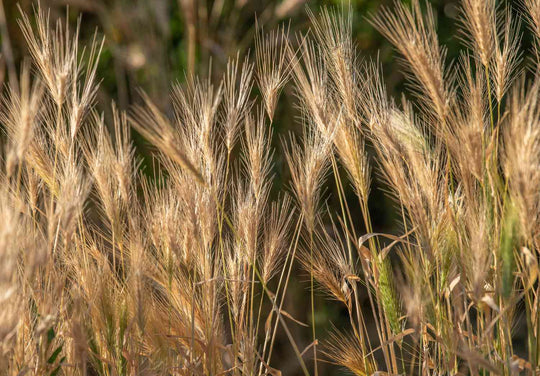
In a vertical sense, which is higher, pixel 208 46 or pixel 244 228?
pixel 208 46

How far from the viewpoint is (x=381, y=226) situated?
2.16 metres

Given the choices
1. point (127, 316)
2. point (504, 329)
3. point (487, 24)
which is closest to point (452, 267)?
point (504, 329)

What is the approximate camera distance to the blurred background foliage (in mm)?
1767

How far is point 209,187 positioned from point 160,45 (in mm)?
952

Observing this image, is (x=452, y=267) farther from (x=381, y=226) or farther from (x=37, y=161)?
(x=381, y=226)

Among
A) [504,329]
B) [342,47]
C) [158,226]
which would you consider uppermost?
[342,47]

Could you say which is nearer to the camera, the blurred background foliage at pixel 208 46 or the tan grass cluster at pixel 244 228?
the tan grass cluster at pixel 244 228

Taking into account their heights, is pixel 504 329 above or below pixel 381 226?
above

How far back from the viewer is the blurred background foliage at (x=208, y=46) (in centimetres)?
177

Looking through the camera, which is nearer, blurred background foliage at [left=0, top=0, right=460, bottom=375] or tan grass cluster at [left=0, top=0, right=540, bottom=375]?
tan grass cluster at [left=0, top=0, right=540, bottom=375]

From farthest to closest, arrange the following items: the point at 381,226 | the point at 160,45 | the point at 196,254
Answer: the point at 381,226 < the point at 160,45 < the point at 196,254

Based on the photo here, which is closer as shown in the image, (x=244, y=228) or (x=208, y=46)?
(x=244, y=228)

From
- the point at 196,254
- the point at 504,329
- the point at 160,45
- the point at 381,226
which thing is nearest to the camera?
the point at 504,329

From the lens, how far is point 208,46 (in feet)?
5.65
